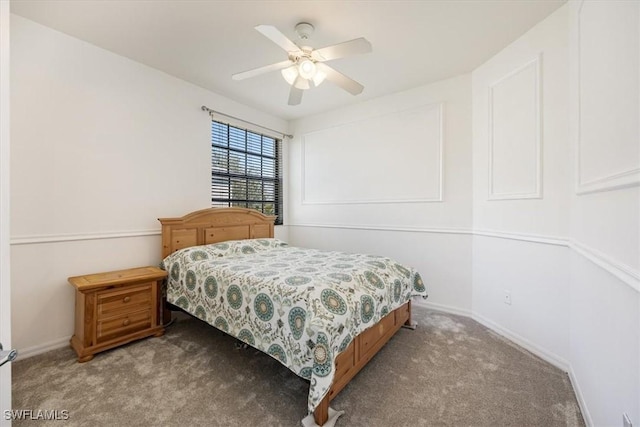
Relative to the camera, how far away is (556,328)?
2062mm

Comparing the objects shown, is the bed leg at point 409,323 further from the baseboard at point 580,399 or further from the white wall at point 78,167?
the white wall at point 78,167

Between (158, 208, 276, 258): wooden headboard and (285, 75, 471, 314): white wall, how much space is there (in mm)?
928

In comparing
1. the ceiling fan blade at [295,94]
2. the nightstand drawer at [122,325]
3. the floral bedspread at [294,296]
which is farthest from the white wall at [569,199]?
A: the nightstand drawer at [122,325]

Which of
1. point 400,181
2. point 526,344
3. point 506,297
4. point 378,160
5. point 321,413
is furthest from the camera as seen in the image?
point 378,160

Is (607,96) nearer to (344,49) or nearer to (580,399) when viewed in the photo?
(344,49)

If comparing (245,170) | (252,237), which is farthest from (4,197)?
(245,170)

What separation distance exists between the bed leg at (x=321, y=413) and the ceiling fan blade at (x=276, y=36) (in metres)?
2.22

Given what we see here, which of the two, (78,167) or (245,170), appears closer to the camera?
(78,167)

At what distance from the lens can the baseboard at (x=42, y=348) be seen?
6.93ft

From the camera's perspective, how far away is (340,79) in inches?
86.7

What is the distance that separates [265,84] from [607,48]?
2949 mm

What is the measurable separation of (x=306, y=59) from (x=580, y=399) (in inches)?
114

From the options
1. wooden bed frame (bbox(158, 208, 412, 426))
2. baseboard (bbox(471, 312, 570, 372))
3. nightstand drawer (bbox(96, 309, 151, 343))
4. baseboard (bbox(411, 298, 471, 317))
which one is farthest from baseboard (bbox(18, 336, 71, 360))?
baseboard (bbox(471, 312, 570, 372))

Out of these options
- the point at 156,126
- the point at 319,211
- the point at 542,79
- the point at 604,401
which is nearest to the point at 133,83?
the point at 156,126
